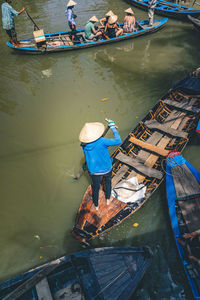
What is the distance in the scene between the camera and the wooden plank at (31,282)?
136 inches

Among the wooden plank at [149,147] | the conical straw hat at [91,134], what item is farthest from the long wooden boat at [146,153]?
the conical straw hat at [91,134]

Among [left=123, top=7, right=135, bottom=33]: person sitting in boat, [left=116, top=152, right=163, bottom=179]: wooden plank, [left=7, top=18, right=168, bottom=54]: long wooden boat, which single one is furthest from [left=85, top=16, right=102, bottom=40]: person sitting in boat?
[left=116, top=152, right=163, bottom=179]: wooden plank

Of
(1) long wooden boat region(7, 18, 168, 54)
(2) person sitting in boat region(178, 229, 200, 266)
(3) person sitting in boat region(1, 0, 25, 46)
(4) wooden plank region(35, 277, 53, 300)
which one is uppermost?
(3) person sitting in boat region(1, 0, 25, 46)

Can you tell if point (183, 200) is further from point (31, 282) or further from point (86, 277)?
point (31, 282)

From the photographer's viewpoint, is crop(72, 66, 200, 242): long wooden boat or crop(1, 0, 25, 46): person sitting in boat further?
crop(1, 0, 25, 46): person sitting in boat

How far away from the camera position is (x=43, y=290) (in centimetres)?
363

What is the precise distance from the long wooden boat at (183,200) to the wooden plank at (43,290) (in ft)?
9.52

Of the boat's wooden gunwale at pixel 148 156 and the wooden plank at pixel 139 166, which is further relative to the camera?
the wooden plank at pixel 139 166

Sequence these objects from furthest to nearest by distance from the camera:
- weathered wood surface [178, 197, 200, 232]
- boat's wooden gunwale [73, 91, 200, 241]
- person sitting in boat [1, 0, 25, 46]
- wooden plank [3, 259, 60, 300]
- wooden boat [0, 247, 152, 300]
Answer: person sitting in boat [1, 0, 25, 46] → boat's wooden gunwale [73, 91, 200, 241] → weathered wood surface [178, 197, 200, 232] → wooden boat [0, 247, 152, 300] → wooden plank [3, 259, 60, 300]

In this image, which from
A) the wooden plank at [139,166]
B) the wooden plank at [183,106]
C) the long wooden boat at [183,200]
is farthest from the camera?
the wooden plank at [183,106]

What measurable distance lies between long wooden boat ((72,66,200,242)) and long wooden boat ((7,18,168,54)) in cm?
694

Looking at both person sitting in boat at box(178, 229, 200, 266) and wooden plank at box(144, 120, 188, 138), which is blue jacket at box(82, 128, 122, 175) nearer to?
person sitting in boat at box(178, 229, 200, 266)

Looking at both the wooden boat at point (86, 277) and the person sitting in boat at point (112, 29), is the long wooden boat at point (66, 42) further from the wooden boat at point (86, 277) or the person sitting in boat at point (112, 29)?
the wooden boat at point (86, 277)

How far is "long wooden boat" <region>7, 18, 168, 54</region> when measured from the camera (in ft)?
41.2
